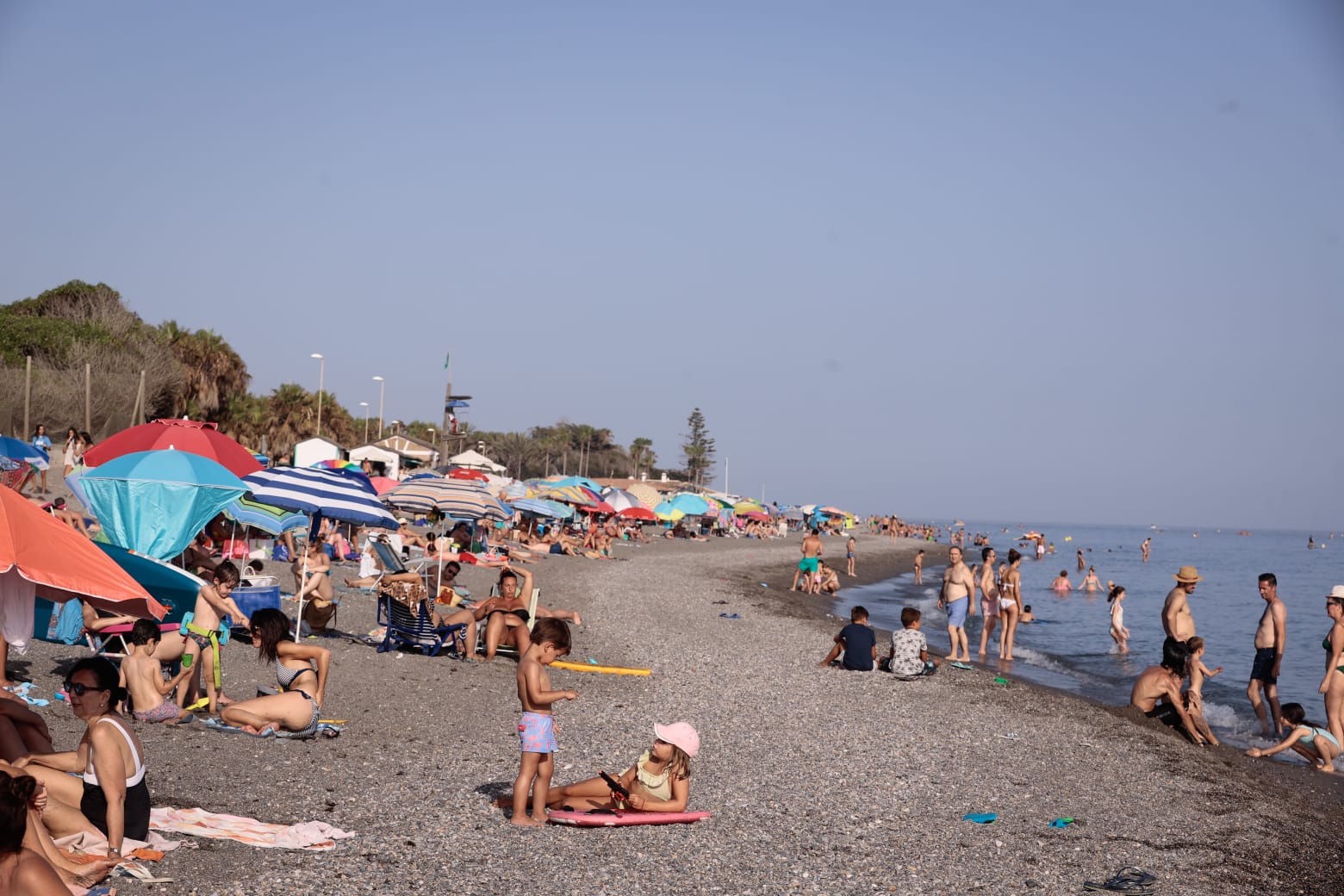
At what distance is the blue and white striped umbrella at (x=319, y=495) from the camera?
11.5m

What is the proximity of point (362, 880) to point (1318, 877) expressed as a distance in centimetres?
612

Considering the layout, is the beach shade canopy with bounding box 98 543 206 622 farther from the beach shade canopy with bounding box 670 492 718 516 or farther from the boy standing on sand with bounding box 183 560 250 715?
the beach shade canopy with bounding box 670 492 718 516

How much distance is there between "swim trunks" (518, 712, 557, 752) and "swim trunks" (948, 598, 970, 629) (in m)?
9.74

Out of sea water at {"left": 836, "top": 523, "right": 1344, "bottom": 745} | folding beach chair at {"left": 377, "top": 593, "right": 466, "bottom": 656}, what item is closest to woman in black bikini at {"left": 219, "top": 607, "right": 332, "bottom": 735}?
folding beach chair at {"left": 377, "top": 593, "right": 466, "bottom": 656}

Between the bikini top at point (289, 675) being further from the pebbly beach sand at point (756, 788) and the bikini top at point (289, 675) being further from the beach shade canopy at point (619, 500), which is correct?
the beach shade canopy at point (619, 500)

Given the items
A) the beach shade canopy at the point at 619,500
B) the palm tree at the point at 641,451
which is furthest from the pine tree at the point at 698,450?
the beach shade canopy at the point at 619,500

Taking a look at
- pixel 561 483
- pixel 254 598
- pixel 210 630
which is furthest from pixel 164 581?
pixel 561 483

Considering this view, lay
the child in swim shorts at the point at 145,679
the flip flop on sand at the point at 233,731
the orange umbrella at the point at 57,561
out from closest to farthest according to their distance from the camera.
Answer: the orange umbrella at the point at 57,561 → the child in swim shorts at the point at 145,679 → the flip flop on sand at the point at 233,731

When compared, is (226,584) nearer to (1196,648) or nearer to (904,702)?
(904,702)

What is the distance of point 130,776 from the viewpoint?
5.01m

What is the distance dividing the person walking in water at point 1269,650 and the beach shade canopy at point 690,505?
29.6 m

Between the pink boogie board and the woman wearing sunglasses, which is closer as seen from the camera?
the woman wearing sunglasses

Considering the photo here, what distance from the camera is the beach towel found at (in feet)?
18.1

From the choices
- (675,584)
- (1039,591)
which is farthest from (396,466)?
(1039,591)
